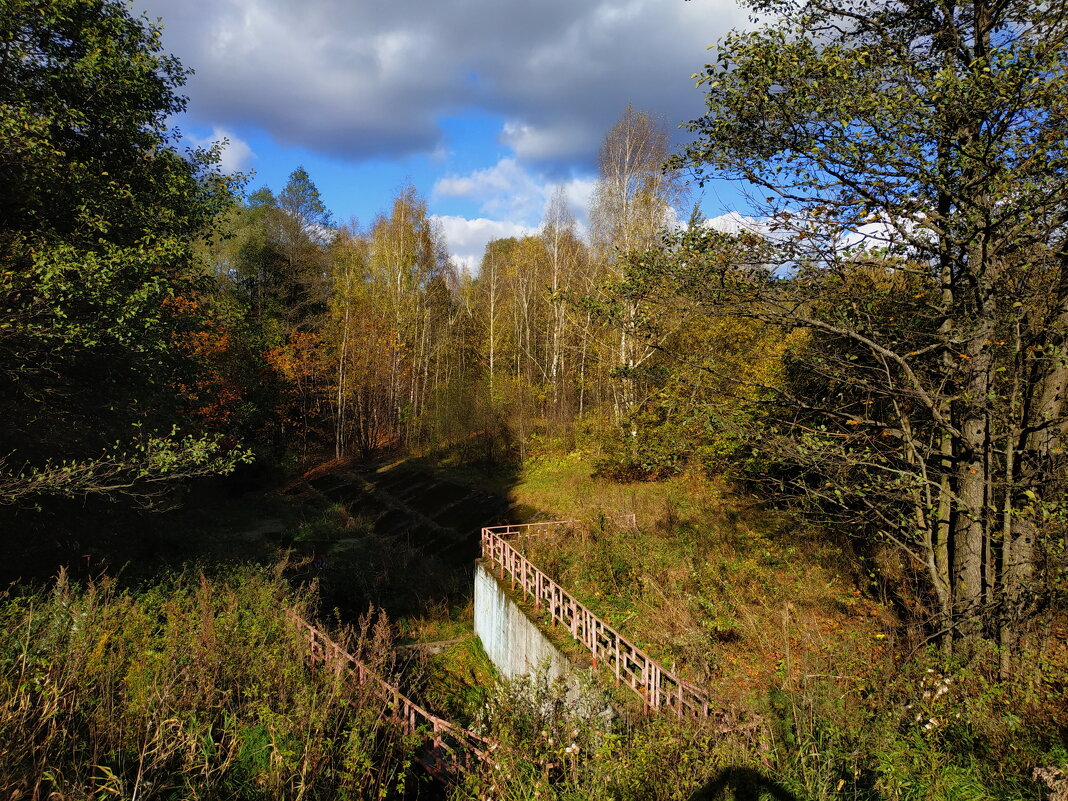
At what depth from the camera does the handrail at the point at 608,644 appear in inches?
222

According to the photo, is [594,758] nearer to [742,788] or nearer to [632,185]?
[742,788]

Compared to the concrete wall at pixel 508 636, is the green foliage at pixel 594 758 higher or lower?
higher

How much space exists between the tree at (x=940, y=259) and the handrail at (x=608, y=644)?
8.37 feet

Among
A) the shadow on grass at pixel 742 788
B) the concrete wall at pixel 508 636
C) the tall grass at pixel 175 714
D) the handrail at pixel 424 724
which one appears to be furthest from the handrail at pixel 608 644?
the tall grass at pixel 175 714

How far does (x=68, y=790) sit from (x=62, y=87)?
9.47 metres

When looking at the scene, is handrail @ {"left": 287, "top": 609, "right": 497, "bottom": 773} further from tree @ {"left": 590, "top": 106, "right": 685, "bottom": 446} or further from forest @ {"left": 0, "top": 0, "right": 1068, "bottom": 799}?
tree @ {"left": 590, "top": 106, "right": 685, "bottom": 446}

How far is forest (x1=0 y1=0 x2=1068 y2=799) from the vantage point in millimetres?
4277

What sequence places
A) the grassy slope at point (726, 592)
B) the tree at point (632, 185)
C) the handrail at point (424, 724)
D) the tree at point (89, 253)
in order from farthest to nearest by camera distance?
1. the tree at point (632, 185)
2. the tree at point (89, 253)
3. the grassy slope at point (726, 592)
4. the handrail at point (424, 724)

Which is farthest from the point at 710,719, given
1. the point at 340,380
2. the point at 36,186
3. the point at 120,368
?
the point at 340,380

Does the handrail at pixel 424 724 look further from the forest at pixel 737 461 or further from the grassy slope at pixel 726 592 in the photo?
the grassy slope at pixel 726 592

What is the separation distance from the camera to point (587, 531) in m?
11.5

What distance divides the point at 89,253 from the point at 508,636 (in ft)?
27.5

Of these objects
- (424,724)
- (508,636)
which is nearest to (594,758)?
(424,724)

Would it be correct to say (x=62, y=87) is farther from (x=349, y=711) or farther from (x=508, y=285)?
(x=508, y=285)
